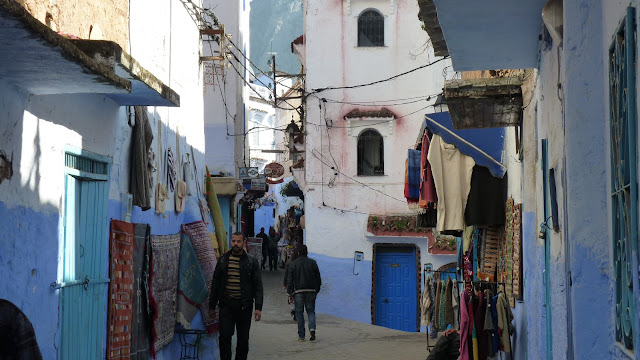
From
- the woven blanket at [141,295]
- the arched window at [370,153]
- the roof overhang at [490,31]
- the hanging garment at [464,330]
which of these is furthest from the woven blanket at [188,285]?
the arched window at [370,153]

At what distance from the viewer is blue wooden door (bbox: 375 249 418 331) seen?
2303cm

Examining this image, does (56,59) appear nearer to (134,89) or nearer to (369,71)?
(134,89)

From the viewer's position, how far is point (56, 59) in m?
4.85

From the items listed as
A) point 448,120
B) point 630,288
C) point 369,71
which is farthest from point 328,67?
point 630,288

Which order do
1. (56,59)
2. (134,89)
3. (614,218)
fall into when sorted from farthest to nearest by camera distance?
(134,89) < (56,59) < (614,218)

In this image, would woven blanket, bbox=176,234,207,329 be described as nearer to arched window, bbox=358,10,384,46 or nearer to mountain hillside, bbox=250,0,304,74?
arched window, bbox=358,10,384,46

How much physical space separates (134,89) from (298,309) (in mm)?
7934

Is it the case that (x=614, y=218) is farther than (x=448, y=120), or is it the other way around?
(x=448, y=120)

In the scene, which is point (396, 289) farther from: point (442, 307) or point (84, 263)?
point (84, 263)

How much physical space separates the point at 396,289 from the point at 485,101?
1594 cm

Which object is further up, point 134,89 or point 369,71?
point 369,71

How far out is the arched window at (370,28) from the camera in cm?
2389

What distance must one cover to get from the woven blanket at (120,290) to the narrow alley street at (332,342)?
15.0ft

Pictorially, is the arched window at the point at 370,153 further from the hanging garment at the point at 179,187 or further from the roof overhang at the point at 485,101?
the roof overhang at the point at 485,101
